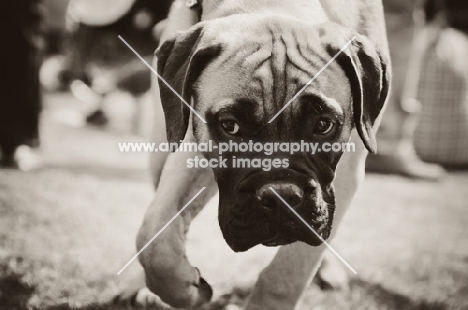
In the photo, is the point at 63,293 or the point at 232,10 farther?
the point at 63,293

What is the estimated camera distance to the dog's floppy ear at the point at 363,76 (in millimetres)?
1674

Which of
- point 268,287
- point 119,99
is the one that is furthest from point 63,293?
point 119,99

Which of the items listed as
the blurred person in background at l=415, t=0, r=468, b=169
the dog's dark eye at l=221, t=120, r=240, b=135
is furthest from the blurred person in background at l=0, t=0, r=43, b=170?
the blurred person in background at l=415, t=0, r=468, b=169

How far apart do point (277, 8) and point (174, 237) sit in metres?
0.75

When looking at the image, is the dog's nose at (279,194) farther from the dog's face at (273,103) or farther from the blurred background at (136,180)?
the blurred background at (136,180)

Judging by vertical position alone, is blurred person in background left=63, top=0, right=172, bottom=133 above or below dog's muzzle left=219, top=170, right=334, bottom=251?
below

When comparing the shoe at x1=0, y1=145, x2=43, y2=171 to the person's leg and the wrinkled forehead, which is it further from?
the wrinkled forehead

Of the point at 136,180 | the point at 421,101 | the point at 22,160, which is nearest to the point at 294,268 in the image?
the point at 136,180

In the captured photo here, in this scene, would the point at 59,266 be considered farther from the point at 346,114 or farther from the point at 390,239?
the point at 390,239

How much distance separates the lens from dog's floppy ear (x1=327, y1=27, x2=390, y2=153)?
1.67 metres

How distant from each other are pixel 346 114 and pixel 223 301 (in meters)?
0.84

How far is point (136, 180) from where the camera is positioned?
155 inches

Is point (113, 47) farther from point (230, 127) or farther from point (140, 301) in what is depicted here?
point (230, 127)

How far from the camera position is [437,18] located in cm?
620
